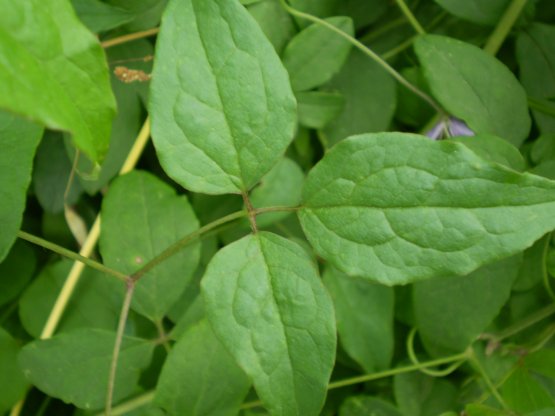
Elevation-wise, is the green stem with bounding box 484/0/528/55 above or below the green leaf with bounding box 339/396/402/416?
above

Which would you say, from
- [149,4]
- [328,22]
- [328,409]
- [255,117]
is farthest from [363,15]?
[328,409]

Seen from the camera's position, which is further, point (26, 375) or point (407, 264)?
point (26, 375)

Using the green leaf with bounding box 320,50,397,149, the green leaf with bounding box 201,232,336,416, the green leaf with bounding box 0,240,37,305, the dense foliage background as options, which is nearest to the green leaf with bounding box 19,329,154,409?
the dense foliage background

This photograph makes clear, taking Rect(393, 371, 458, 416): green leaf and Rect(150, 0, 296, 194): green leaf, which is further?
Rect(393, 371, 458, 416): green leaf

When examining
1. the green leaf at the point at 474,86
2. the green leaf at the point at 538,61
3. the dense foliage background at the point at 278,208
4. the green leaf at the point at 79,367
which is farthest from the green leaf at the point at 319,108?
the green leaf at the point at 79,367

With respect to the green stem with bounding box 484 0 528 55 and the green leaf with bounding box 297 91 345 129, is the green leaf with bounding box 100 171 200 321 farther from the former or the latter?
the green stem with bounding box 484 0 528 55

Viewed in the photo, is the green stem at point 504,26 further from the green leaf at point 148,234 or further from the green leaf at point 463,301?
the green leaf at point 148,234

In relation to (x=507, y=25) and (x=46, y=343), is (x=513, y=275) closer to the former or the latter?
(x=507, y=25)

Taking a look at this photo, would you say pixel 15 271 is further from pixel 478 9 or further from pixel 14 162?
pixel 478 9
